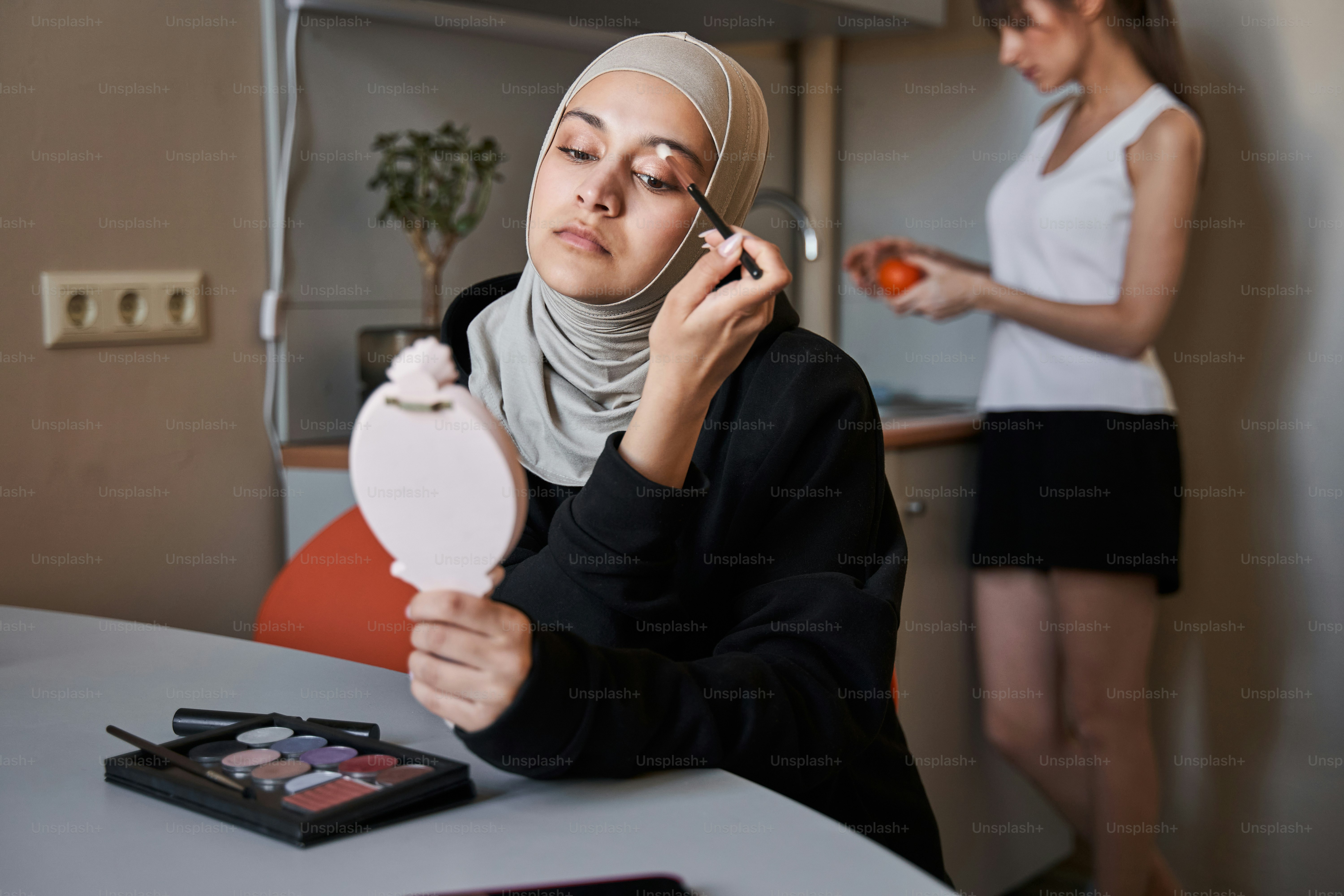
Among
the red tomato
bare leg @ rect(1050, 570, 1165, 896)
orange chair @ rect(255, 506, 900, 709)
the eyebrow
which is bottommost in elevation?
bare leg @ rect(1050, 570, 1165, 896)

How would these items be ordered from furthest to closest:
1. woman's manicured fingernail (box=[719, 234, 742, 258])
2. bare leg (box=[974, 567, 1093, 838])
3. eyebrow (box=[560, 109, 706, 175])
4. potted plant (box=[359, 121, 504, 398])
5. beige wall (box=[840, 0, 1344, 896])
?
beige wall (box=[840, 0, 1344, 896])
bare leg (box=[974, 567, 1093, 838])
potted plant (box=[359, 121, 504, 398])
eyebrow (box=[560, 109, 706, 175])
woman's manicured fingernail (box=[719, 234, 742, 258])

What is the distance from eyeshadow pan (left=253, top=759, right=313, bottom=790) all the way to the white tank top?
1.62 m

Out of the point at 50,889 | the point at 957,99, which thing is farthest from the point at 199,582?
the point at 957,99

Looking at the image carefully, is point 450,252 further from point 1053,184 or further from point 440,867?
point 440,867

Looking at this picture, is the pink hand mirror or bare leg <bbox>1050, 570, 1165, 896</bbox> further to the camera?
bare leg <bbox>1050, 570, 1165, 896</bbox>

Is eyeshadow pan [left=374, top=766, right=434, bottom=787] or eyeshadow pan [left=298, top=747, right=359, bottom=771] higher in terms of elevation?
eyeshadow pan [left=298, top=747, right=359, bottom=771]

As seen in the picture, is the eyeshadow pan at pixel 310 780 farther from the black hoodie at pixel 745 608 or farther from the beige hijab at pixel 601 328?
the beige hijab at pixel 601 328

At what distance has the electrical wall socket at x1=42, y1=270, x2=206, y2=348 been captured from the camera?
1649mm

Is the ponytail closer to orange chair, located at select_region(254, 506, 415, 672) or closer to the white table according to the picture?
orange chair, located at select_region(254, 506, 415, 672)

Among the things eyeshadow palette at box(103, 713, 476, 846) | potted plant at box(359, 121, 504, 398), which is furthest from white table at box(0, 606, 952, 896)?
potted plant at box(359, 121, 504, 398)

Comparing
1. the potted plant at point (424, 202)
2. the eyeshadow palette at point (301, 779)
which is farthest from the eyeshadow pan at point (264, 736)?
the potted plant at point (424, 202)

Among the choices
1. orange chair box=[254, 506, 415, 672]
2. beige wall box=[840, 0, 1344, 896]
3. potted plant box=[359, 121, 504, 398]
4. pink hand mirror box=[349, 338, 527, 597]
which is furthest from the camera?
beige wall box=[840, 0, 1344, 896]

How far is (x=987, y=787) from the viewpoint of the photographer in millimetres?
2311

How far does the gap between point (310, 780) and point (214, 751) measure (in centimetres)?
10
